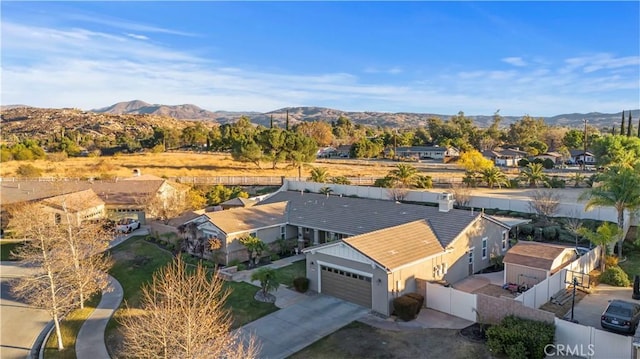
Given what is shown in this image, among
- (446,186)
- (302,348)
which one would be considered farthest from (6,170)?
(302,348)

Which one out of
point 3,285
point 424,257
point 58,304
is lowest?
point 3,285

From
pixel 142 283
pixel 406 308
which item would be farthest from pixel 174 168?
pixel 406 308

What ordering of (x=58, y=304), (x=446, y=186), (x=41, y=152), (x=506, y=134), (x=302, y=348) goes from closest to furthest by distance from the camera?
(x=302, y=348)
(x=58, y=304)
(x=446, y=186)
(x=41, y=152)
(x=506, y=134)

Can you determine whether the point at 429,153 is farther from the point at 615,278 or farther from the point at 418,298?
the point at 418,298

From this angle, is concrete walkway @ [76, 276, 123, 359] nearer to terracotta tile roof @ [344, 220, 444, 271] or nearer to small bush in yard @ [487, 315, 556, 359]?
terracotta tile roof @ [344, 220, 444, 271]

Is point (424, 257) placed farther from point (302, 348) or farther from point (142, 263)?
point (142, 263)

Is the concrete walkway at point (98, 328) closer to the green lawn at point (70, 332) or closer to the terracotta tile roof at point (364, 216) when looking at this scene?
the green lawn at point (70, 332)

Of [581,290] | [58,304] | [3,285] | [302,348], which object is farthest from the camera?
[3,285]

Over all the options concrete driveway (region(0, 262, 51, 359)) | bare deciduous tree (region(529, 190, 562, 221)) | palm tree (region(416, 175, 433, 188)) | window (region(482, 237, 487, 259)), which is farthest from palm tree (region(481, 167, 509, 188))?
concrete driveway (region(0, 262, 51, 359))

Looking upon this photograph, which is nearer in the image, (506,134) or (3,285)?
(3,285)
